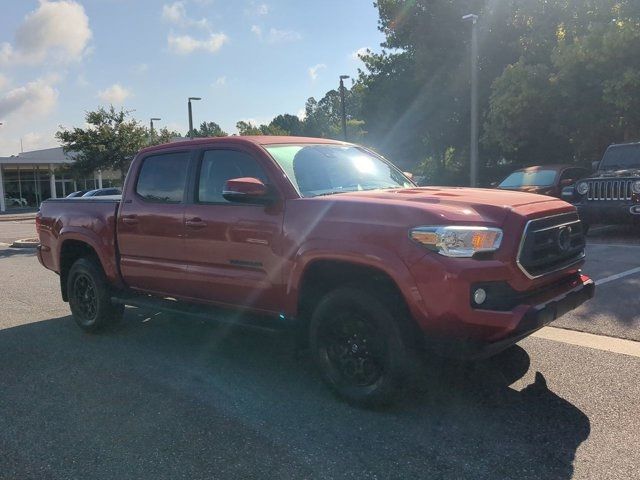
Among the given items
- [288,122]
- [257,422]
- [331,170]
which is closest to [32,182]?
[331,170]

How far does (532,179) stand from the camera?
13805mm

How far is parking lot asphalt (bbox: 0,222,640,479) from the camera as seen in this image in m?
3.30

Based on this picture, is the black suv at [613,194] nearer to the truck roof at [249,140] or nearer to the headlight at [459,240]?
the truck roof at [249,140]

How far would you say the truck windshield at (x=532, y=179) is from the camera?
1348cm

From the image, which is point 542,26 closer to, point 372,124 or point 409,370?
point 372,124

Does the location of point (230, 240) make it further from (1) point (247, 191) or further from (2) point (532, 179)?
(2) point (532, 179)

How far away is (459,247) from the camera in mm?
3523

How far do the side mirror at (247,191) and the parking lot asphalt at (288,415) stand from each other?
1.51 meters

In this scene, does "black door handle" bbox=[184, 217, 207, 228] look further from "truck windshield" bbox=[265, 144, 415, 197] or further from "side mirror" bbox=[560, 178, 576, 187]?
"side mirror" bbox=[560, 178, 576, 187]

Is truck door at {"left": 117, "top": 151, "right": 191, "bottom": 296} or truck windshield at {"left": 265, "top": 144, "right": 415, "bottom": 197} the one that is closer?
truck windshield at {"left": 265, "top": 144, "right": 415, "bottom": 197}

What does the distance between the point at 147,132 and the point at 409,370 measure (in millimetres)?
22766

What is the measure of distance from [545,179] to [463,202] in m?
10.7

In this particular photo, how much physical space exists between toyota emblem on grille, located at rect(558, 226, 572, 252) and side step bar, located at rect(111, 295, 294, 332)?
207 centimetres

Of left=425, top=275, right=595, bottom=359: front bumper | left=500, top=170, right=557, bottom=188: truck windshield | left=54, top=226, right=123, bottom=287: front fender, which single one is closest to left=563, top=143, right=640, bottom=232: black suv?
left=500, top=170, right=557, bottom=188: truck windshield
